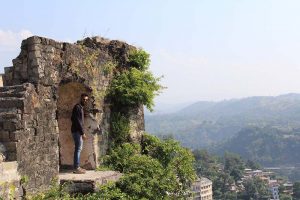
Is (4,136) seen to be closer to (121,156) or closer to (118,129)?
(121,156)

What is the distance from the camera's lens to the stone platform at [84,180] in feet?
26.6

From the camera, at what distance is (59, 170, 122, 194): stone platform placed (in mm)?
8102

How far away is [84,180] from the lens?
324 inches

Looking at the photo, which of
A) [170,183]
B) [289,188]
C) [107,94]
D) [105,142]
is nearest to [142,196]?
[170,183]

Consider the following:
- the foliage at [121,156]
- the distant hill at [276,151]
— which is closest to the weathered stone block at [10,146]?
the foliage at [121,156]

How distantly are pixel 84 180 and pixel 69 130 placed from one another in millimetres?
2313

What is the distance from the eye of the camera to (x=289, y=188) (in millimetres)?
100500

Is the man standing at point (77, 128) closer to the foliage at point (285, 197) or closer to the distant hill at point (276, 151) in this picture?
the foliage at point (285, 197)

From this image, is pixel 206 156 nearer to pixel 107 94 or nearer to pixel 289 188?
pixel 289 188

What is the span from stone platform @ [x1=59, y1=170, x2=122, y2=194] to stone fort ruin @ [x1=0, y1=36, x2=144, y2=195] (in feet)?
0.99

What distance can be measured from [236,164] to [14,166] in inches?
4288

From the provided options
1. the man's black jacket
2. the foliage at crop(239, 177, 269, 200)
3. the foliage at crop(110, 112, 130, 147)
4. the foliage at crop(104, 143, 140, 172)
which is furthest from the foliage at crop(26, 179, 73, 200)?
the foliage at crop(239, 177, 269, 200)

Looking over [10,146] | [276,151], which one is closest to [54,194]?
[10,146]

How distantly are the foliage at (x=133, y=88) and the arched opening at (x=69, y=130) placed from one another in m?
1.15
